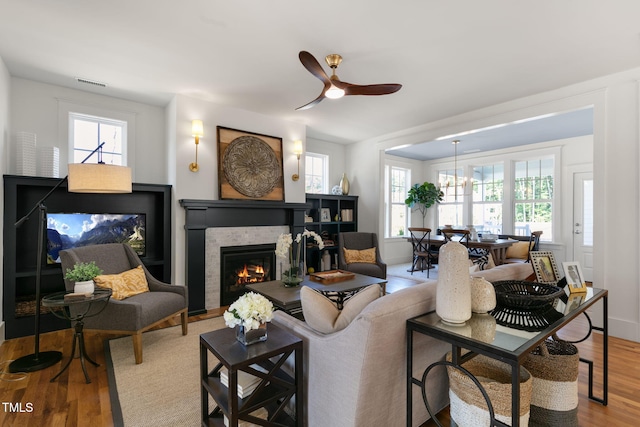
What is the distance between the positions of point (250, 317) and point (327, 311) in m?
0.40

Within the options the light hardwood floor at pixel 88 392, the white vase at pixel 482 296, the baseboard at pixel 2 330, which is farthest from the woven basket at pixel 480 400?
the baseboard at pixel 2 330

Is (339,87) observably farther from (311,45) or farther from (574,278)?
(574,278)

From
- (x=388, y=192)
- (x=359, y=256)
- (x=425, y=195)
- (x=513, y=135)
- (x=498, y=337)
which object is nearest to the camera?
(x=498, y=337)

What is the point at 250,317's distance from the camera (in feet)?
5.17

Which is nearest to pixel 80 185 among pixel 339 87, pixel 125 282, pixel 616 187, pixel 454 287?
pixel 125 282

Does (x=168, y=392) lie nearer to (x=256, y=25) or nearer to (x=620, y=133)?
(x=256, y=25)

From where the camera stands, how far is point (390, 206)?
24.9 feet

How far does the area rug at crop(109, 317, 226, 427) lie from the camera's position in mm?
1924

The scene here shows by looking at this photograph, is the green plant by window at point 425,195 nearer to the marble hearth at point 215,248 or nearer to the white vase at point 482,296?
the marble hearth at point 215,248

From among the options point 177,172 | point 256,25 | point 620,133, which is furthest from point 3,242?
point 620,133

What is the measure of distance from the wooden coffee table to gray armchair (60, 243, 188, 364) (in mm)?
803

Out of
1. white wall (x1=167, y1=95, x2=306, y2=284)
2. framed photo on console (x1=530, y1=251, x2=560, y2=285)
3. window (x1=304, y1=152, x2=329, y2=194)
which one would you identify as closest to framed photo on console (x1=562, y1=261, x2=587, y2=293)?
framed photo on console (x1=530, y1=251, x2=560, y2=285)

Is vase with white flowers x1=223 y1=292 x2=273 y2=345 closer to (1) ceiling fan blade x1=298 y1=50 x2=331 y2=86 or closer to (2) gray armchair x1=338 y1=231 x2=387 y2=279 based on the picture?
(1) ceiling fan blade x1=298 y1=50 x2=331 y2=86

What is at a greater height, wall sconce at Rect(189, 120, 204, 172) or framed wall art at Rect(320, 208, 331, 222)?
wall sconce at Rect(189, 120, 204, 172)
